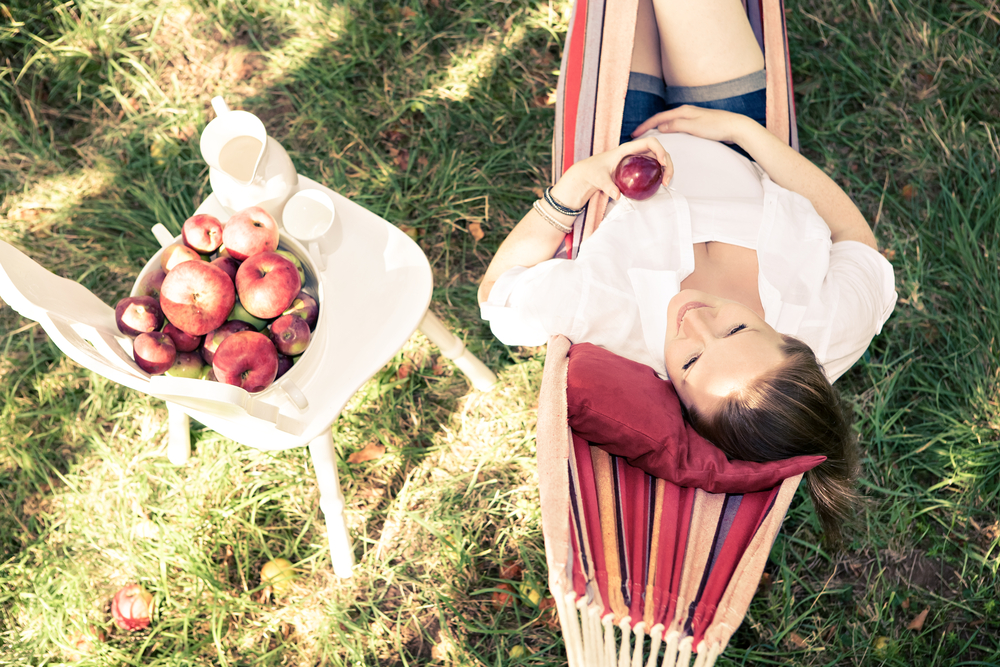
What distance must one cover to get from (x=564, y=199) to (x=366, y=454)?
3.90 ft

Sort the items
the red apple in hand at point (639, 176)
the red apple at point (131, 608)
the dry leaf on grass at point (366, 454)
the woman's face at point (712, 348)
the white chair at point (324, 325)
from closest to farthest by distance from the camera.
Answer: the white chair at point (324, 325), the woman's face at point (712, 348), the red apple in hand at point (639, 176), the red apple at point (131, 608), the dry leaf on grass at point (366, 454)

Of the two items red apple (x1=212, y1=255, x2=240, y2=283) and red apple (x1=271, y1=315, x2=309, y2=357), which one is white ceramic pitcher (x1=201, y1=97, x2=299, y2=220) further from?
red apple (x1=271, y1=315, x2=309, y2=357)

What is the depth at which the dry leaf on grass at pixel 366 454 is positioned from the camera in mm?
2320

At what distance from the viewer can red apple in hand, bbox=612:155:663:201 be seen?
5.57 feet

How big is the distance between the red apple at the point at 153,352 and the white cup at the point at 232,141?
1.39 feet

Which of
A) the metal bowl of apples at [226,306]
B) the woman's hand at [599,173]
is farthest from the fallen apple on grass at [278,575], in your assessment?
the woman's hand at [599,173]

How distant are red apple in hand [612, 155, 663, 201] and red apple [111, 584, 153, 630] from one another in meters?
2.02

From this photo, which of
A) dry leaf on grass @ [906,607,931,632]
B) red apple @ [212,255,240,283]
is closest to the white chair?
red apple @ [212,255,240,283]

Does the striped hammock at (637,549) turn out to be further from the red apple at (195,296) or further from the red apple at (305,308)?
the red apple at (195,296)

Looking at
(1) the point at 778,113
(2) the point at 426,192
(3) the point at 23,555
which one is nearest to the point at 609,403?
(1) the point at 778,113

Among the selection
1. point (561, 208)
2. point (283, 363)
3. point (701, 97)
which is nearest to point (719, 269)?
point (561, 208)

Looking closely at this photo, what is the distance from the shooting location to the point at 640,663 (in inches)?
50.1

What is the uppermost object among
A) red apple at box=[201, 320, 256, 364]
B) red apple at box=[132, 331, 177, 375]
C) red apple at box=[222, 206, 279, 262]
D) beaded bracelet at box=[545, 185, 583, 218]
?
red apple at box=[222, 206, 279, 262]

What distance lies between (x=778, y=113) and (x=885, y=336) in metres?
1.03
